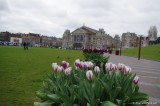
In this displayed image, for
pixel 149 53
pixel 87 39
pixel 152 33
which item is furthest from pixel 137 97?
pixel 87 39

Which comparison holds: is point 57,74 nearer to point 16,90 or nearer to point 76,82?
point 76,82

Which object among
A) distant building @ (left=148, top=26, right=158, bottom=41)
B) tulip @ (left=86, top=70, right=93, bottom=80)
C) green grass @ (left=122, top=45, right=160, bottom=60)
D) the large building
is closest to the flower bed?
tulip @ (left=86, top=70, right=93, bottom=80)

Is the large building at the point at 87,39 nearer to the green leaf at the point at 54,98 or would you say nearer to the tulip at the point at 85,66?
the tulip at the point at 85,66

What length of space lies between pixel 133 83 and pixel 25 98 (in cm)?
347

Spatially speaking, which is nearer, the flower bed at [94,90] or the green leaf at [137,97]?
the flower bed at [94,90]

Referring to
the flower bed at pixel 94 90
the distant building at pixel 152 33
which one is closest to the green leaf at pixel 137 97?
the flower bed at pixel 94 90

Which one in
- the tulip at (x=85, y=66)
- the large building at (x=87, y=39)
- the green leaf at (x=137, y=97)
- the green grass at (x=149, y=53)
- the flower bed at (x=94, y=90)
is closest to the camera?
the flower bed at (x=94, y=90)

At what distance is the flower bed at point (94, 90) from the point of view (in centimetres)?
442

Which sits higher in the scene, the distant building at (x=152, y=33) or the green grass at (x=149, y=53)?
the distant building at (x=152, y=33)

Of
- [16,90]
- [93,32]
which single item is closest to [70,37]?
[93,32]

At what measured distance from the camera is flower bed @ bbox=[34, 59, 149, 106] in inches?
174

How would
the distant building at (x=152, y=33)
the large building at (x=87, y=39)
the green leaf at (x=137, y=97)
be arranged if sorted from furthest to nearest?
the large building at (x=87, y=39)
the distant building at (x=152, y=33)
the green leaf at (x=137, y=97)

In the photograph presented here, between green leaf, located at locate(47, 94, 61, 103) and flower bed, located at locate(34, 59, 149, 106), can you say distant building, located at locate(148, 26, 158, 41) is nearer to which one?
Result: flower bed, located at locate(34, 59, 149, 106)

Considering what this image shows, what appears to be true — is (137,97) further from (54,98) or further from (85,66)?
(54,98)
